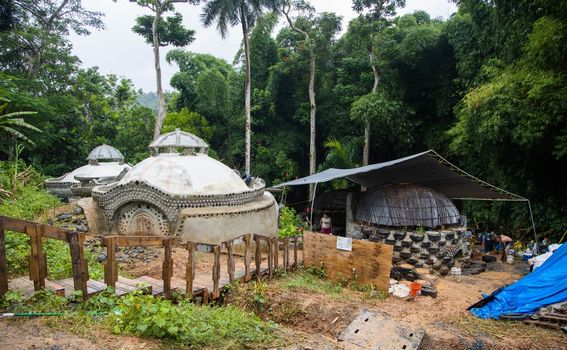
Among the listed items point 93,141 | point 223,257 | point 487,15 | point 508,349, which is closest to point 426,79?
point 487,15

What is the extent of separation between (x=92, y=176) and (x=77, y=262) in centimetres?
1299

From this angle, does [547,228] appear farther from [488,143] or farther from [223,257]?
[223,257]

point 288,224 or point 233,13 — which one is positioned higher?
point 233,13

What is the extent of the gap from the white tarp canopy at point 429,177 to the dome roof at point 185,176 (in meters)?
1.95

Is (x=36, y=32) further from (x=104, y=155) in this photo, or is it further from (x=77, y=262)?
(x=77, y=262)

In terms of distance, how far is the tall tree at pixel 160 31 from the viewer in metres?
19.9

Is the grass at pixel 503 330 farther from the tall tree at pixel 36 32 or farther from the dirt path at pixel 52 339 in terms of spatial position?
the tall tree at pixel 36 32

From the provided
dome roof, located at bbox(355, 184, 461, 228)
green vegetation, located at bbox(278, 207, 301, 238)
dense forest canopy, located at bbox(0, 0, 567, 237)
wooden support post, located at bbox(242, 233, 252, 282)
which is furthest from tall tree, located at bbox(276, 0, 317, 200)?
wooden support post, located at bbox(242, 233, 252, 282)

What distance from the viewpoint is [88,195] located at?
14.6 meters

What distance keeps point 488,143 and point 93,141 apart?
74.0ft

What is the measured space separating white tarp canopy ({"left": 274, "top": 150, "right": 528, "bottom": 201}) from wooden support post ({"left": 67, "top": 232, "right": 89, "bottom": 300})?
23.8 feet

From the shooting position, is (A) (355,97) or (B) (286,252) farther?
(A) (355,97)

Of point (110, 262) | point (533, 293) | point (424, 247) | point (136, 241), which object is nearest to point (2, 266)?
point (110, 262)

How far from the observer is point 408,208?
11.1 m
